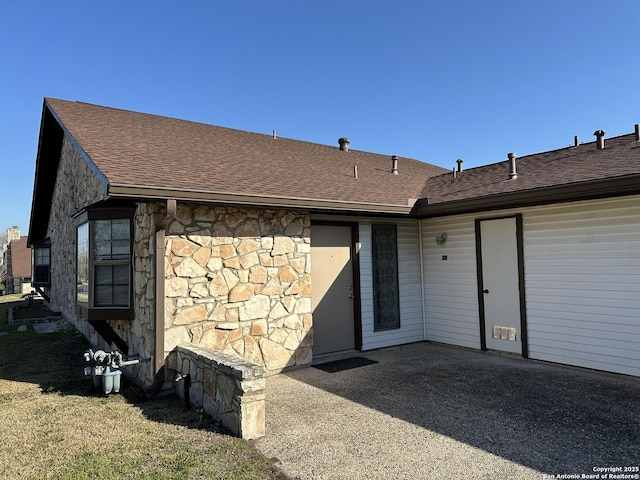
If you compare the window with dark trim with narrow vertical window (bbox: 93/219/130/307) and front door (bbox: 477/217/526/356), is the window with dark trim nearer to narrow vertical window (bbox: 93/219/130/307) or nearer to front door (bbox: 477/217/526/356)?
front door (bbox: 477/217/526/356)

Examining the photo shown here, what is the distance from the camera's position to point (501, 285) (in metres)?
6.30

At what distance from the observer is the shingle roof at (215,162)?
473 centimetres

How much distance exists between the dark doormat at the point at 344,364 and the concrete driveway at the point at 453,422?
153mm

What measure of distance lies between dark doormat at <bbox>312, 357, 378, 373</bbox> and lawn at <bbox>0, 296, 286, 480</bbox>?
7.17 ft

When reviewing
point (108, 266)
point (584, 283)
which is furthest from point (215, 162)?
point (584, 283)

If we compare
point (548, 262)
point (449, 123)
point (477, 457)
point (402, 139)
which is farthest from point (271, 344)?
point (402, 139)

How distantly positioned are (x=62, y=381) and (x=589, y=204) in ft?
24.7

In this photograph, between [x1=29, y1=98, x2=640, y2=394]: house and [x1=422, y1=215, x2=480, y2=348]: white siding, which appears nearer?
[x1=29, y1=98, x2=640, y2=394]: house

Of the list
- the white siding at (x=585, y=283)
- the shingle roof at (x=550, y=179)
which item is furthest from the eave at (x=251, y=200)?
the white siding at (x=585, y=283)

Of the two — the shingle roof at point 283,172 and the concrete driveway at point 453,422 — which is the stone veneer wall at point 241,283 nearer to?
the shingle roof at point 283,172

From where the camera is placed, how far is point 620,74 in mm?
7523

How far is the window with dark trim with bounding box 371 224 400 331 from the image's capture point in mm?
6941

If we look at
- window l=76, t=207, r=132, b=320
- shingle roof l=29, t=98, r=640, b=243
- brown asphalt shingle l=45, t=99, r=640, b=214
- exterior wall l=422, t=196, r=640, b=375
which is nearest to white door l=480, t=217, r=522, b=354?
exterior wall l=422, t=196, r=640, b=375

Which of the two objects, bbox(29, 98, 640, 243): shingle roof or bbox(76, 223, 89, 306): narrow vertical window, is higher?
bbox(29, 98, 640, 243): shingle roof
